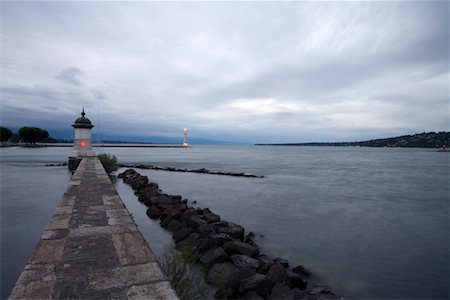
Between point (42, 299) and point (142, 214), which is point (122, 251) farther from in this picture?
point (142, 214)

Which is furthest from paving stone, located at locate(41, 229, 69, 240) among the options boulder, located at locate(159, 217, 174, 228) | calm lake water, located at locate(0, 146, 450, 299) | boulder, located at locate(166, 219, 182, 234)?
boulder, located at locate(159, 217, 174, 228)

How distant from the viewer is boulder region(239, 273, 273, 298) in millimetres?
5113

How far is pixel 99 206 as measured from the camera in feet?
20.3

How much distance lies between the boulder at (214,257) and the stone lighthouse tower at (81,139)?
16.6 m

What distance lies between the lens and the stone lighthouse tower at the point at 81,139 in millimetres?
19906

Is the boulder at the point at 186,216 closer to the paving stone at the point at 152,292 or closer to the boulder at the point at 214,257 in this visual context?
the boulder at the point at 214,257

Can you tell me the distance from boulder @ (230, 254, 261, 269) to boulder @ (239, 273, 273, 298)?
0.91 m

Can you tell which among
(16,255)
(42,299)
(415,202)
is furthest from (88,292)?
(415,202)

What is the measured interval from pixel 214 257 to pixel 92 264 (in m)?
3.42

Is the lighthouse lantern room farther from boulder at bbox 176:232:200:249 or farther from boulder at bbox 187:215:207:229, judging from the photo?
boulder at bbox 176:232:200:249

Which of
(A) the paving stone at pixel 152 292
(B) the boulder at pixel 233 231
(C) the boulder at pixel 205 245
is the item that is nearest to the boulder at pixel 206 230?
(B) the boulder at pixel 233 231

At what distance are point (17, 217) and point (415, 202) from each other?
59.6 feet

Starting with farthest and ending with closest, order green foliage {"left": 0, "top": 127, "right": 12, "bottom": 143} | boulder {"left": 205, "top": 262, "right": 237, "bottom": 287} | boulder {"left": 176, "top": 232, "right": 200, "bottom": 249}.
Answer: green foliage {"left": 0, "top": 127, "right": 12, "bottom": 143}
boulder {"left": 176, "top": 232, "right": 200, "bottom": 249}
boulder {"left": 205, "top": 262, "right": 237, "bottom": 287}

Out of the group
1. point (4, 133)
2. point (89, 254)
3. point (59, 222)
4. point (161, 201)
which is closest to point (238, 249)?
point (59, 222)
